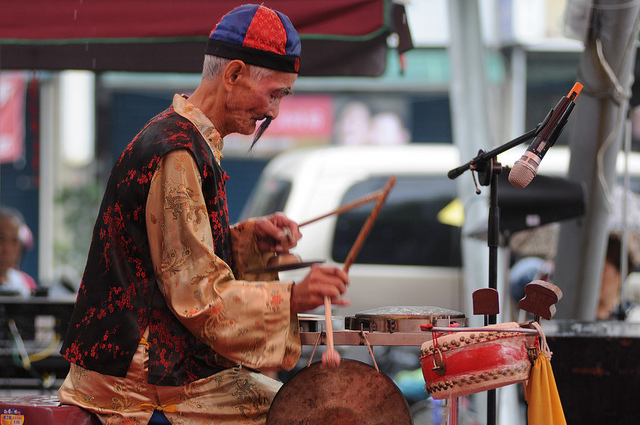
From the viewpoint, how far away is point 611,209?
384 centimetres

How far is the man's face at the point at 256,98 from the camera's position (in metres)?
2.23

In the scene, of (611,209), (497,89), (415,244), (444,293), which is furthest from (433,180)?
(497,89)

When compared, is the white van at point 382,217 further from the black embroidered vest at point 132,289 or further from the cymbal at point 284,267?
the black embroidered vest at point 132,289

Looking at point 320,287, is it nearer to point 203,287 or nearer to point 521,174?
point 203,287

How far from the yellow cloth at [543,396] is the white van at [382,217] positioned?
454 centimetres

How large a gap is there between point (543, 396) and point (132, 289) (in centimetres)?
111

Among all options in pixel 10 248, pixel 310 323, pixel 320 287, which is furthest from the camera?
pixel 10 248

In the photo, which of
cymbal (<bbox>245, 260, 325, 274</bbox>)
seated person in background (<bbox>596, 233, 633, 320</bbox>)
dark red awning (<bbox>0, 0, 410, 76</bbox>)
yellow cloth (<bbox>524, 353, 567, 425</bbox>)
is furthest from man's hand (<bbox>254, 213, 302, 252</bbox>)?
seated person in background (<bbox>596, 233, 633, 320</bbox>)

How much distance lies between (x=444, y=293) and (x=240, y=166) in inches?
235

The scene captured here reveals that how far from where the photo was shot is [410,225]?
7379 mm

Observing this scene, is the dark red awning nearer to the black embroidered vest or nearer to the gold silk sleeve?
the black embroidered vest

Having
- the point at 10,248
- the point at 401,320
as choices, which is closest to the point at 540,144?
the point at 401,320

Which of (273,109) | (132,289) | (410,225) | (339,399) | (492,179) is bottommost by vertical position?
(410,225)

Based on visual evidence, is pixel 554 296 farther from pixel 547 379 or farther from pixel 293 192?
pixel 293 192
